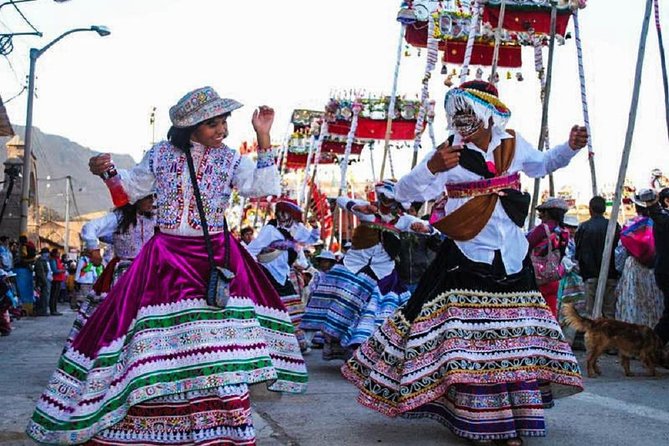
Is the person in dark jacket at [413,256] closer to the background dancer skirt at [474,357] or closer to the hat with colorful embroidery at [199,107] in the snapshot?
the background dancer skirt at [474,357]

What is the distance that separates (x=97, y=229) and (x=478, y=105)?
143 inches

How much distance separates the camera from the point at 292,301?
10.4 m

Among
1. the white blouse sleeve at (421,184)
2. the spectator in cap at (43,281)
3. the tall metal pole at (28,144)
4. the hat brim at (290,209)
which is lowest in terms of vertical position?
the spectator in cap at (43,281)

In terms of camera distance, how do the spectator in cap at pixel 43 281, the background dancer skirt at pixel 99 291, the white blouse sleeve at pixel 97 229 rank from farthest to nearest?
the spectator in cap at pixel 43 281 < the background dancer skirt at pixel 99 291 < the white blouse sleeve at pixel 97 229

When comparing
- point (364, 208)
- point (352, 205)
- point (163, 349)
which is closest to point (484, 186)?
point (163, 349)

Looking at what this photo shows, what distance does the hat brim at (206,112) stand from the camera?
4773 millimetres

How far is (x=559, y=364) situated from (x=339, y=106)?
22.5 metres

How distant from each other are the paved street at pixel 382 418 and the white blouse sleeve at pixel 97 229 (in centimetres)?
121

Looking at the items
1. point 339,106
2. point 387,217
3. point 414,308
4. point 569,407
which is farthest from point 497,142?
point 339,106

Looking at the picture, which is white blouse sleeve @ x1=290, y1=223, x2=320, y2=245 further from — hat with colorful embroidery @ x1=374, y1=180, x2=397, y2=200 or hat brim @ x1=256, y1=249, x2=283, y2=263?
hat with colorful embroidery @ x1=374, y1=180, x2=397, y2=200

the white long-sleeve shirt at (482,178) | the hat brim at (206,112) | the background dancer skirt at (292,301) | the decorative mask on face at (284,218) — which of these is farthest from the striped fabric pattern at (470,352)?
the decorative mask on face at (284,218)

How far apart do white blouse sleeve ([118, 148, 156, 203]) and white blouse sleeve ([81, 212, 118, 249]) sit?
7.97 ft

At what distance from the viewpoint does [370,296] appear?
9.06 m

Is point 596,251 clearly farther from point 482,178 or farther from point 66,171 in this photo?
point 66,171
